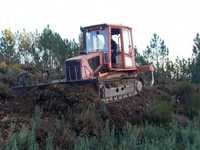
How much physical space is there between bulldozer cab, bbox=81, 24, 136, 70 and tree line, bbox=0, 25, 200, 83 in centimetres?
1383

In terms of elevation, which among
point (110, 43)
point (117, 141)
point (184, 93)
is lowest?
point (117, 141)

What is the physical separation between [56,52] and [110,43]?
654 inches

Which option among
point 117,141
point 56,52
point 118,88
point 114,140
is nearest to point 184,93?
point 118,88

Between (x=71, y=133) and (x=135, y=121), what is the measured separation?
354 centimetres

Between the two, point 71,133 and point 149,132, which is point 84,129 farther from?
point 149,132

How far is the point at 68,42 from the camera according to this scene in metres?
34.9

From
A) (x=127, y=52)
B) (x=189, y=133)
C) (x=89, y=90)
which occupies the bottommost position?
(x=189, y=133)

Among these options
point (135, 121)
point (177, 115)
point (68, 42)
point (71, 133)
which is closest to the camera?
point (71, 133)

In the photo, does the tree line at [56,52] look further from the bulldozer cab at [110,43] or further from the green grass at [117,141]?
the green grass at [117,141]

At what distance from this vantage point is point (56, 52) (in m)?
33.5

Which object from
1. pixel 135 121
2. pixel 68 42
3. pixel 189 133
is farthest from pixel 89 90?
pixel 68 42

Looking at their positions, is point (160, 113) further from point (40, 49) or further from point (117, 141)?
point (40, 49)

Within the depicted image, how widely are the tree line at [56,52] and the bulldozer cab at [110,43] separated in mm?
13832

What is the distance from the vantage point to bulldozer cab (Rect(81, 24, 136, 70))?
676 inches
